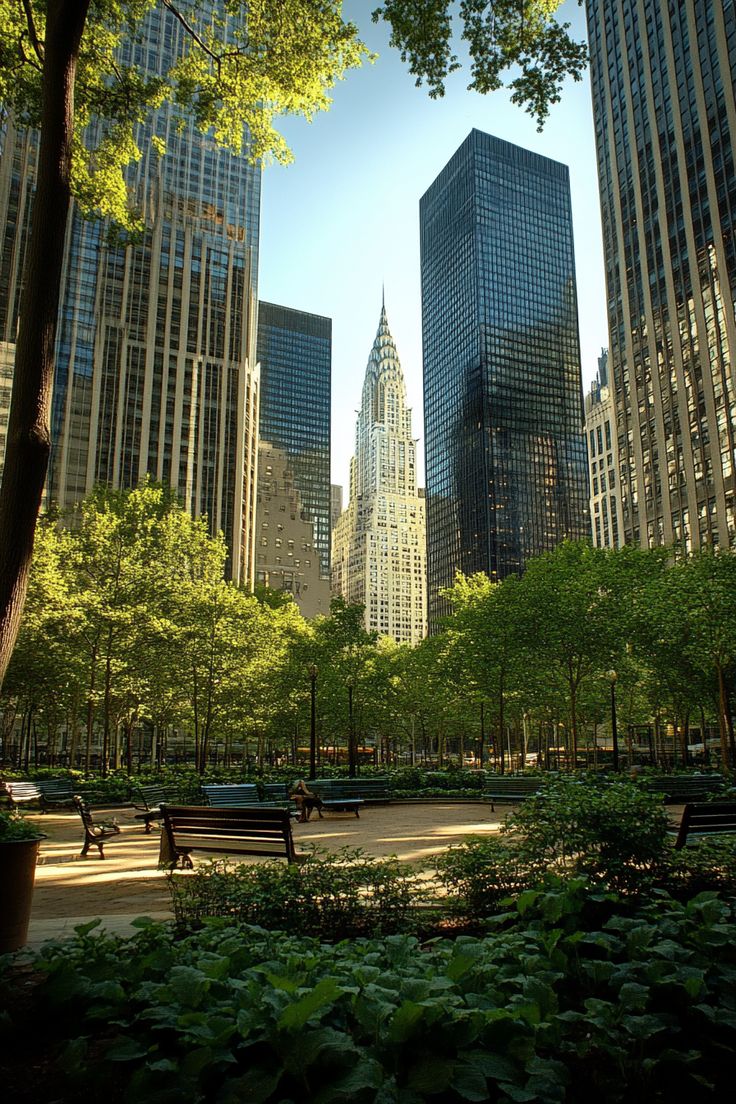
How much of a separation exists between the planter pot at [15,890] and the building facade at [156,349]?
93597mm

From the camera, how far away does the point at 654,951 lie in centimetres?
375

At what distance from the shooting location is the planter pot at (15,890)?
569cm

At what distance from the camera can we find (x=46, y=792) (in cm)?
1953

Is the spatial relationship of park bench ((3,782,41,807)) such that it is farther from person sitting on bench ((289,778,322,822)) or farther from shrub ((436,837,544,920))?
shrub ((436,837,544,920))

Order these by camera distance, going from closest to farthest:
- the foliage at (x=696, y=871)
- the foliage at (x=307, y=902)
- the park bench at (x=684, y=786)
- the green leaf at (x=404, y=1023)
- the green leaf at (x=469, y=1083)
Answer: the green leaf at (x=469, y=1083), the green leaf at (x=404, y=1023), the foliage at (x=307, y=902), the foliage at (x=696, y=871), the park bench at (x=684, y=786)

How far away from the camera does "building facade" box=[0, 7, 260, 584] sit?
9538cm

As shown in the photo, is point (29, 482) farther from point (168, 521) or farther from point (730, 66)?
point (730, 66)

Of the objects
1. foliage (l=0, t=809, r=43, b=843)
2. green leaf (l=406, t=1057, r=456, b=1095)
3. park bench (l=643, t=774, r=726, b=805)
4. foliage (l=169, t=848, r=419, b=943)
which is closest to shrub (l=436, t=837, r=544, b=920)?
foliage (l=169, t=848, r=419, b=943)

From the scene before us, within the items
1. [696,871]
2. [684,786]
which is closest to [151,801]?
[696,871]

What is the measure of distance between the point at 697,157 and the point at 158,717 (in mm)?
80863

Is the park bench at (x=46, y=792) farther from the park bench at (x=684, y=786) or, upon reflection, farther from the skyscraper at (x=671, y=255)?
the skyscraper at (x=671, y=255)

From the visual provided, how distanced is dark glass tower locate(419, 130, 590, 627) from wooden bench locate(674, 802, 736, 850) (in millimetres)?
145832

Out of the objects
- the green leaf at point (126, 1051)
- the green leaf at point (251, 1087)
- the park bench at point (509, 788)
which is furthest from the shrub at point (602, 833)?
the park bench at point (509, 788)

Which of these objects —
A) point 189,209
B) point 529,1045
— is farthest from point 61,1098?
point 189,209
